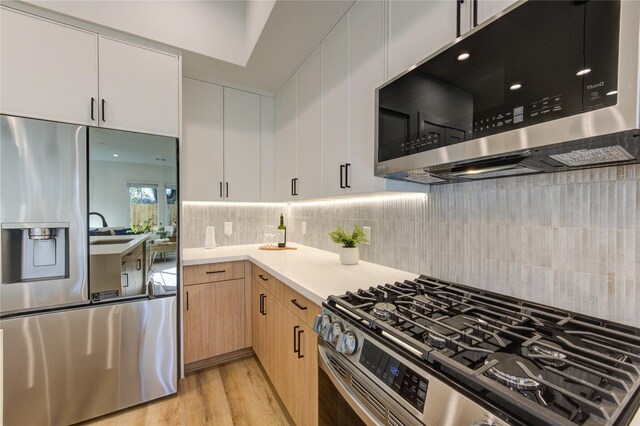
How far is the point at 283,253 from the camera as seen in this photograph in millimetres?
2322

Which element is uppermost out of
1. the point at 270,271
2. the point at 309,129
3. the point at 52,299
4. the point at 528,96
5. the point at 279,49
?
the point at 279,49

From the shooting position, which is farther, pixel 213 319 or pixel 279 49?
pixel 213 319

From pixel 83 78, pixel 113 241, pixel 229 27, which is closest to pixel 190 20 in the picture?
pixel 229 27

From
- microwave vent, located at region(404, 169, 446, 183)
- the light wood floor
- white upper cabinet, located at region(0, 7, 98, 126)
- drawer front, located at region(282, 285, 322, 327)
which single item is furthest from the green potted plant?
white upper cabinet, located at region(0, 7, 98, 126)

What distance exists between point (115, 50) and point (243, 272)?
1795 millimetres

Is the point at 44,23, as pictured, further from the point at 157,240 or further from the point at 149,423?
the point at 149,423

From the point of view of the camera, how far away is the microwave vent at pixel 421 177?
111cm

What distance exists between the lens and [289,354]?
1503mm

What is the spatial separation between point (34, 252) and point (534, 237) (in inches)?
95.9

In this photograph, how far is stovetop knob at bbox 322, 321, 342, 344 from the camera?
3.10 feet

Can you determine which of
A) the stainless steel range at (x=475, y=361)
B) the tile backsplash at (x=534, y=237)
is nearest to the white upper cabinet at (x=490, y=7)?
the tile backsplash at (x=534, y=237)

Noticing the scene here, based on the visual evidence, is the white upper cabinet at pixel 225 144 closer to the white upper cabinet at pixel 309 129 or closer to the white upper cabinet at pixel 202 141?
the white upper cabinet at pixel 202 141

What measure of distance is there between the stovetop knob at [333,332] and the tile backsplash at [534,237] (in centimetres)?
70

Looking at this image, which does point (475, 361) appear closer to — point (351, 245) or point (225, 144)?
point (351, 245)
